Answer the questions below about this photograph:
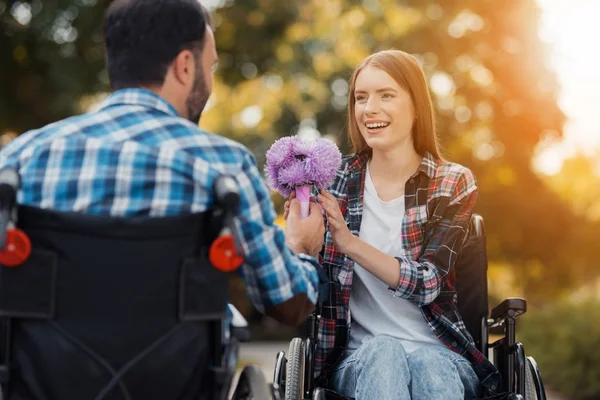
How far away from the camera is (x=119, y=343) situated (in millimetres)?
2008

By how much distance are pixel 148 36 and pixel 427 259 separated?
1415 millimetres

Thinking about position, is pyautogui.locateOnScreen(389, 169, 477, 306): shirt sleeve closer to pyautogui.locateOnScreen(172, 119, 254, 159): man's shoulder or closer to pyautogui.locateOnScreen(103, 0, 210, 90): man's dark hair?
pyautogui.locateOnScreen(172, 119, 254, 159): man's shoulder

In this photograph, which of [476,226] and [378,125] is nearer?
[378,125]

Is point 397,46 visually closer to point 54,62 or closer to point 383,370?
point 54,62

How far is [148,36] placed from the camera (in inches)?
83.0

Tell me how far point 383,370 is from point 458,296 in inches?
27.2

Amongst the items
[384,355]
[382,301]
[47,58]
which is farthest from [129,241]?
[47,58]

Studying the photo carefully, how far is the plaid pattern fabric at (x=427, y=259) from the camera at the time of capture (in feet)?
10.2

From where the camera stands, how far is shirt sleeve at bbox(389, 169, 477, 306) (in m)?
3.03

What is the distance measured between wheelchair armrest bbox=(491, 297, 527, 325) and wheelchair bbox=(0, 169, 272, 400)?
1418 millimetres

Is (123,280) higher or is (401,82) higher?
(401,82)

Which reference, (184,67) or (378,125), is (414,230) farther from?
(184,67)

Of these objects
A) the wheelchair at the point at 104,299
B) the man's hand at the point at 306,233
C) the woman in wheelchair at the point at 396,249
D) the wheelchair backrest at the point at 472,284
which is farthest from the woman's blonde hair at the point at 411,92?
the wheelchair at the point at 104,299

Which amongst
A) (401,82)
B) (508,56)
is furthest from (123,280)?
(508,56)
